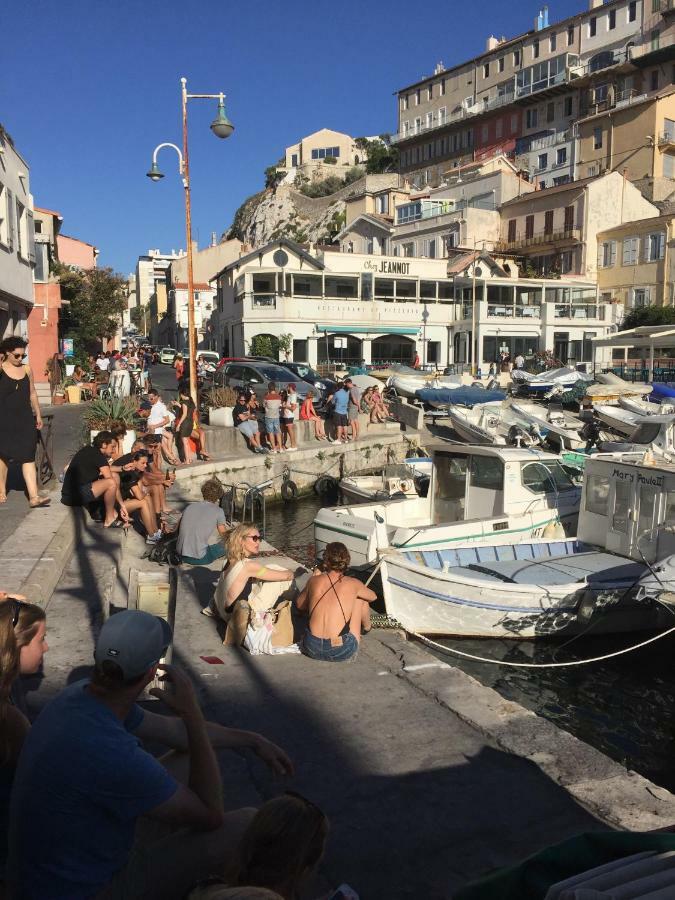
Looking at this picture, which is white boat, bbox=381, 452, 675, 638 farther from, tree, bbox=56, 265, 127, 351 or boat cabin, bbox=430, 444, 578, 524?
tree, bbox=56, 265, 127, 351

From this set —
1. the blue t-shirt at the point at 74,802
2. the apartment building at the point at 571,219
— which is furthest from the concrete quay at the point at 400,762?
the apartment building at the point at 571,219

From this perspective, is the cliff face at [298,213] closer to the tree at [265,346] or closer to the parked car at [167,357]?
the parked car at [167,357]

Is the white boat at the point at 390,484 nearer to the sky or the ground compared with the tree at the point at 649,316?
nearer to the ground

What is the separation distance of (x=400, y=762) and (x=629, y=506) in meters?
8.67

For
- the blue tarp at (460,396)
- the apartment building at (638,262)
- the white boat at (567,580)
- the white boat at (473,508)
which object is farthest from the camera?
the apartment building at (638,262)

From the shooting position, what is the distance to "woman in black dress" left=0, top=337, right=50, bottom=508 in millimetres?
7816

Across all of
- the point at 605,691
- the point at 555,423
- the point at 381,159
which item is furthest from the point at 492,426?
the point at 381,159

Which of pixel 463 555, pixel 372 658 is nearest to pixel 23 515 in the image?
pixel 372 658

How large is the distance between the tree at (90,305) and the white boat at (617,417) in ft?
73.6

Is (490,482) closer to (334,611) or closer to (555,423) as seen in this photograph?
(334,611)

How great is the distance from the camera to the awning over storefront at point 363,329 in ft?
145

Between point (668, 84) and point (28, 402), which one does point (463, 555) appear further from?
point (668, 84)

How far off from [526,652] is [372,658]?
5.37 m

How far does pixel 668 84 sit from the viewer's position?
5725 cm
